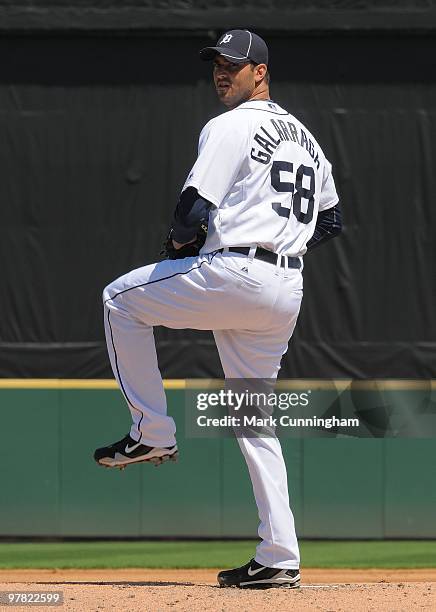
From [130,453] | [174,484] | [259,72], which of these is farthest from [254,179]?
[174,484]

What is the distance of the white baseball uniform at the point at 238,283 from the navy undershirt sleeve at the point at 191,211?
3 centimetres

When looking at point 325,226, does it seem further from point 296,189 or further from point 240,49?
point 240,49

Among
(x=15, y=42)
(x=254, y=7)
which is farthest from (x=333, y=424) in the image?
(x=15, y=42)

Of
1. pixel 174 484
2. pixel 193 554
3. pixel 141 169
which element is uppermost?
pixel 141 169

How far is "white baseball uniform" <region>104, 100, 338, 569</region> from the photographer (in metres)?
4.55

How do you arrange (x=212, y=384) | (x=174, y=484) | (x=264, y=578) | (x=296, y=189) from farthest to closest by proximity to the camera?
(x=212, y=384) < (x=174, y=484) < (x=264, y=578) < (x=296, y=189)

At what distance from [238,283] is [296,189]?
18.1 inches

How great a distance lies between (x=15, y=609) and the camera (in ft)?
14.5

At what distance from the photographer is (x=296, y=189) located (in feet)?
15.5

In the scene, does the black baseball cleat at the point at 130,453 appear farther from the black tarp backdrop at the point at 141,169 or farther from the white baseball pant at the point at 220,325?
the black tarp backdrop at the point at 141,169

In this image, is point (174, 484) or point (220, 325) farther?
point (174, 484)

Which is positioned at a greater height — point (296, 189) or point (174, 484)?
point (296, 189)

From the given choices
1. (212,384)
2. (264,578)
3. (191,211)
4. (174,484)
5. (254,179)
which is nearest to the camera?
(191,211)

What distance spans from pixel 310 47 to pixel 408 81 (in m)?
0.68
